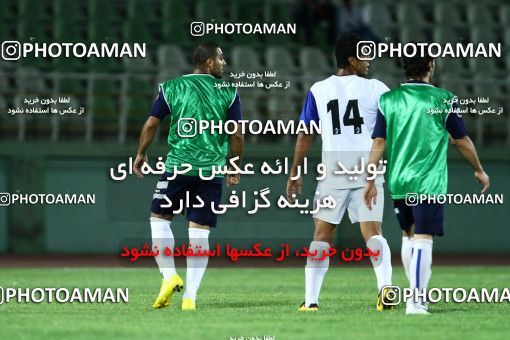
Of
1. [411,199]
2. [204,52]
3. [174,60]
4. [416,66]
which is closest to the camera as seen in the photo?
[411,199]

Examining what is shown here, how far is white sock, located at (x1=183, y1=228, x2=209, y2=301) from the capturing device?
11109 mm

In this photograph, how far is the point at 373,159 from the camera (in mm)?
10508

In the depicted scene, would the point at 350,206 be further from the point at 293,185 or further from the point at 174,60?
the point at 174,60

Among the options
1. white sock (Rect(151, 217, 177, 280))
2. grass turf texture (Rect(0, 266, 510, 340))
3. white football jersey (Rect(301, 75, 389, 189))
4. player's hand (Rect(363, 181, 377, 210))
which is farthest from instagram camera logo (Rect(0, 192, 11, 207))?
player's hand (Rect(363, 181, 377, 210))

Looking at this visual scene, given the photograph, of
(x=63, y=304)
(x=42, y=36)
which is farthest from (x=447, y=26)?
(x=63, y=304)

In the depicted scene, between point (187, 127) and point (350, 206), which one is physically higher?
point (187, 127)

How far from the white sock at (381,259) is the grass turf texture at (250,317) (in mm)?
317

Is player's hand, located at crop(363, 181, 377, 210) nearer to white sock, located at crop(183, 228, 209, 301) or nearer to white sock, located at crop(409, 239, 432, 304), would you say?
white sock, located at crop(409, 239, 432, 304)

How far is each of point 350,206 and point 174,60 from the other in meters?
11.7

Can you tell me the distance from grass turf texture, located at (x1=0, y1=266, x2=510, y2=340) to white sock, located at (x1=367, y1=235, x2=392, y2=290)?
32 centimetres

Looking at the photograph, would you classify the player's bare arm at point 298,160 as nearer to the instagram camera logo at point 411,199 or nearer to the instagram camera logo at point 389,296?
the instagram camera logo at point 411,199

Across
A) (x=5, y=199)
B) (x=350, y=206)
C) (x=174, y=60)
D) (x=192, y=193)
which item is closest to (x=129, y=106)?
(x=174, y=60)

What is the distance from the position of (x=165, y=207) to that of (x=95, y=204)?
11072 millimetres

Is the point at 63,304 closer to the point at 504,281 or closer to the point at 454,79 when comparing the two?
the point at 504,281
